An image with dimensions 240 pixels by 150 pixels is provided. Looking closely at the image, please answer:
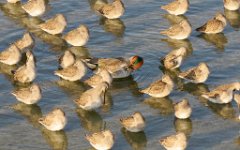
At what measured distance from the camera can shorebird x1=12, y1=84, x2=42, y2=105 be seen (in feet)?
73.0

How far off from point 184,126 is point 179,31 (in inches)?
273

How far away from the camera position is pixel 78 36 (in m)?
26.9

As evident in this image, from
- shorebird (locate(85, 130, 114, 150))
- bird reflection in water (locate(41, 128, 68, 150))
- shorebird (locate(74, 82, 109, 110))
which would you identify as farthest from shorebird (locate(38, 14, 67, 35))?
shorebird (locate(85, 130, 114, 150))

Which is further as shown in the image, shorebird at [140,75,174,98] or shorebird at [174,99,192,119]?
shorebird at [140,75,174,98]

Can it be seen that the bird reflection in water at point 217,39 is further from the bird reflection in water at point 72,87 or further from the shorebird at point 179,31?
the bird reflection in water at point 72,87

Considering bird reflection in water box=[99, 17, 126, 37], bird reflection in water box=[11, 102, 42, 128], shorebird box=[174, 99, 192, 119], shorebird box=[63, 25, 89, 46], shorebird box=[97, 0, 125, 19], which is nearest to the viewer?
shorebird box=[174, 99, 192, 119]

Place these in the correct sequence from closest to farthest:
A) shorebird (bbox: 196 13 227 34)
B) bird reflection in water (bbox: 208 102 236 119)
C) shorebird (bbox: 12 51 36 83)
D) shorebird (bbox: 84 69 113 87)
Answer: bird reflection in water (bbox: 208 102 236 119), shorebird (bbox: 84 69 113 87), shorebird (bbox: 12 51 36 83), shorebird (bbox: 196 13 227 34)

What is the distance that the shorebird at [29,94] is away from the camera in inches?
877

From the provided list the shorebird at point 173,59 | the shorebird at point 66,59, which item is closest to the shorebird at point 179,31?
the shorebird at point 173,59

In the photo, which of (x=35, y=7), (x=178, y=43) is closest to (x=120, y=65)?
(x=178, y=43)

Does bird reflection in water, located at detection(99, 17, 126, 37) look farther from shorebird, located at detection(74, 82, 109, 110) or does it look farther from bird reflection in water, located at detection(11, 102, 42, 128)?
bird reflection in water, located at detection(11, 102, 42, 128)

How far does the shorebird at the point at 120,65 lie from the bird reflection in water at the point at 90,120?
8.24 feet

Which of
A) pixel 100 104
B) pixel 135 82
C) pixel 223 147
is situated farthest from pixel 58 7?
pixel 223 147

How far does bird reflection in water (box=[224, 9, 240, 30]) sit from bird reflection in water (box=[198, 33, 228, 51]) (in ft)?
4.05
